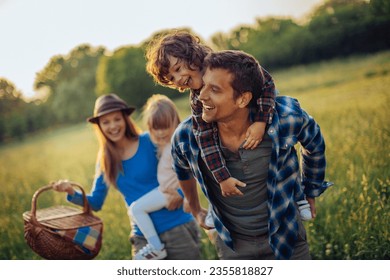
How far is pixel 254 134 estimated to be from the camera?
220 centimetres

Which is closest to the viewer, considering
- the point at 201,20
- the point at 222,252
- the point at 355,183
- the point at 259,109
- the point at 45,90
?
the point at 259,109

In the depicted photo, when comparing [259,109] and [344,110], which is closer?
[259,109]

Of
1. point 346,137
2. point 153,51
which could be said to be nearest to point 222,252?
point 153,51

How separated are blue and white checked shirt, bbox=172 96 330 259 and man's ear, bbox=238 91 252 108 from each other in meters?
0.13

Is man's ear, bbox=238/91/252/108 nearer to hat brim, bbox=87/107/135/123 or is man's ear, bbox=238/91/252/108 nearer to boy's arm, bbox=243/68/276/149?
boy's arm, bbox=243/68/276/149

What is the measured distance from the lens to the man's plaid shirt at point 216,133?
7.29 feet

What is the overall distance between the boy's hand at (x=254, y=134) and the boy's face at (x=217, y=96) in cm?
13

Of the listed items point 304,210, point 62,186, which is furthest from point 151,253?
point 304,210

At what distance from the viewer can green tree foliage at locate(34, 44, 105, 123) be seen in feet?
16.8

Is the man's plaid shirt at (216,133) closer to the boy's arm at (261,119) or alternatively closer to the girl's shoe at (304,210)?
the boy's arm at (261,119)

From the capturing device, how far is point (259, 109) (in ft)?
7.34

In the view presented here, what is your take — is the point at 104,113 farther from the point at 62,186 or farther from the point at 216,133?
the point at 216,133

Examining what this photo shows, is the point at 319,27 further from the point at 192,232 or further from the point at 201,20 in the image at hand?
the point at 192,232
